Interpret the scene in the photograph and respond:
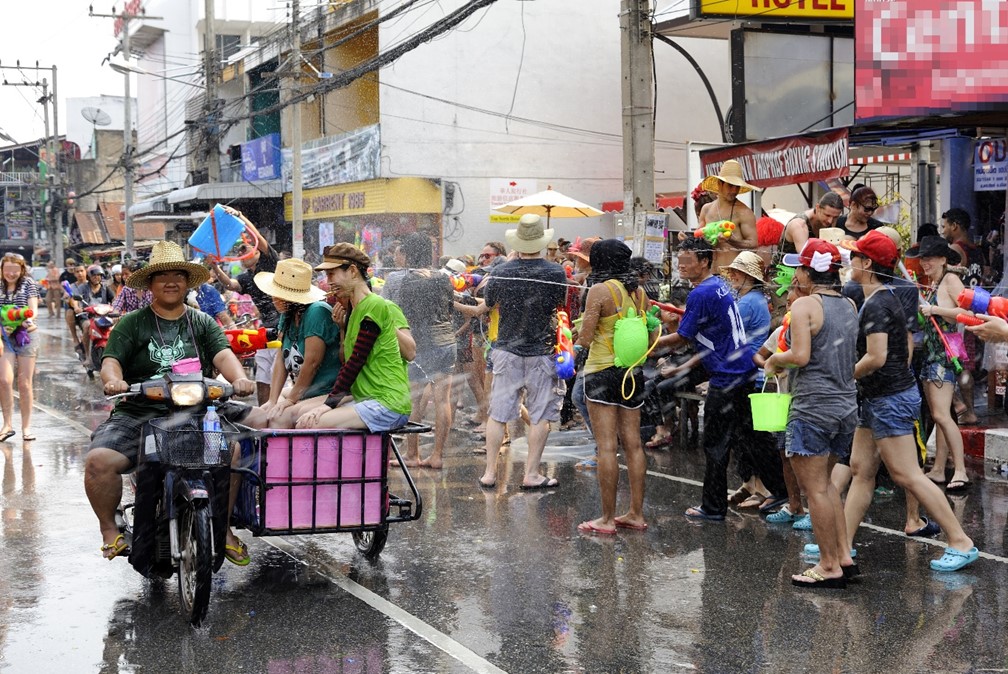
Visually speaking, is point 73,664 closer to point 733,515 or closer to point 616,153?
point 733,515

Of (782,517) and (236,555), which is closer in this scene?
(236,555)

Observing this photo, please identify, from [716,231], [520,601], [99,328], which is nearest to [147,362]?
[520,601]

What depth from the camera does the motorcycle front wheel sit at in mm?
5344

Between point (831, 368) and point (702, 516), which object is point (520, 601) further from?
point (702, 516)

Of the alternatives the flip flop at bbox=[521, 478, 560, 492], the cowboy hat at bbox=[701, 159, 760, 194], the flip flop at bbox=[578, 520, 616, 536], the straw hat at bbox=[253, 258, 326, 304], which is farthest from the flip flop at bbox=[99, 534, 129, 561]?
the cowboy hat at bbox=[701, 159, 760, 194]

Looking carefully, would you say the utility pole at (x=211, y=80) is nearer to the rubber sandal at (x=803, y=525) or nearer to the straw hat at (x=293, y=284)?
the straw hat at (x=293, y=284)

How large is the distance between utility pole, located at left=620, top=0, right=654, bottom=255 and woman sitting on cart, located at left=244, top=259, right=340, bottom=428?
23.5 feet

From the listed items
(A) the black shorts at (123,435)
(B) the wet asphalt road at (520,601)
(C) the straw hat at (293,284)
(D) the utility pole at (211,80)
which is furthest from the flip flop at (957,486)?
(D) the utility pole at (211,80)

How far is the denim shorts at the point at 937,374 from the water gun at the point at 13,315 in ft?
27.7

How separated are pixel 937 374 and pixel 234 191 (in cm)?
2813

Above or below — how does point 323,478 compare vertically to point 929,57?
below

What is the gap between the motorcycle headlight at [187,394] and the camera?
561cm

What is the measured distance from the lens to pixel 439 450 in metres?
9.91

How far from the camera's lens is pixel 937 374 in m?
8.70
